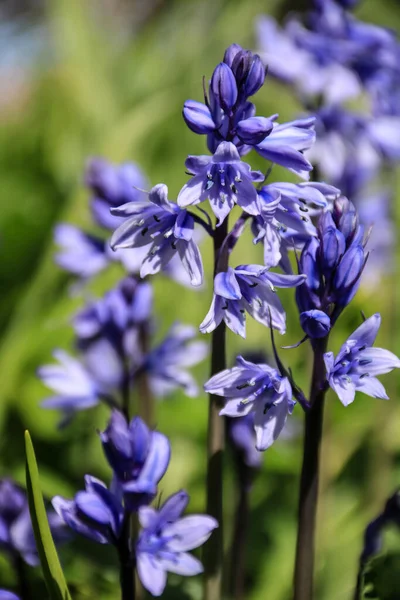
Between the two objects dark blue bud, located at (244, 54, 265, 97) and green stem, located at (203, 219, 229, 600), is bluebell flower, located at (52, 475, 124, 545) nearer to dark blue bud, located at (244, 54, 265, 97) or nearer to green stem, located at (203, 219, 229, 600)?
green stem, located at (203, 219, 229, 600)

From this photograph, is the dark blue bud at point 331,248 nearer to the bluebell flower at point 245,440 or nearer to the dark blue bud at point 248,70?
the dark blue bud at point 248,70

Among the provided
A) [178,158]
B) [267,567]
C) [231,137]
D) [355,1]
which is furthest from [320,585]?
→ [178,158]

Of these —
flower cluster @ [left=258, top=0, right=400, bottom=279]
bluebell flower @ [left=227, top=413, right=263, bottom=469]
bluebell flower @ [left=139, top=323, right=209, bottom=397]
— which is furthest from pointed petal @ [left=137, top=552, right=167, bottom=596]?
flower cluster @ [left=258, top=0, right=400, bottom=279]

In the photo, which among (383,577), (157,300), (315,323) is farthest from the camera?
(157,300)

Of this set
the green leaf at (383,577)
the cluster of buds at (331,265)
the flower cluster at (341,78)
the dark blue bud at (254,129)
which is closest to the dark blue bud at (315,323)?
the cluster of buds at (331,265)

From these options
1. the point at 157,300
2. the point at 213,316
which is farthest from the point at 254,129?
the point at 157,300

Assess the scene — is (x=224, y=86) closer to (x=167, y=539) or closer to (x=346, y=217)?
(x=346, y=217)
